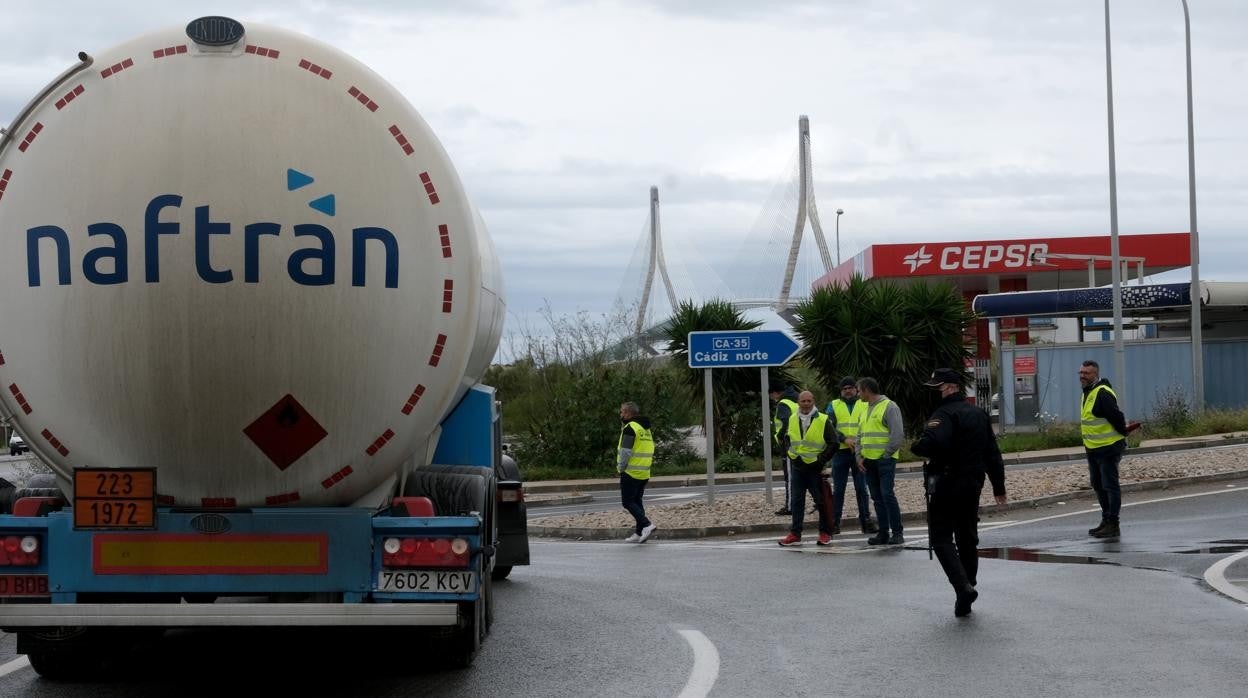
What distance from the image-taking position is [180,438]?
6664 mm

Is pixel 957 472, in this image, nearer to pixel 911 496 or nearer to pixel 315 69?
pixel 315 69

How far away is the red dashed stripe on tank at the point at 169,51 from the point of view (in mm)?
6676

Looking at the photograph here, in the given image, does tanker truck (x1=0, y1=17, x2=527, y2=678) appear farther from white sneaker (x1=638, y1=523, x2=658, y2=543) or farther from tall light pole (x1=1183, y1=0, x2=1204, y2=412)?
tall light pole (x1=1183, y1=0, x2=1204, y2=412)

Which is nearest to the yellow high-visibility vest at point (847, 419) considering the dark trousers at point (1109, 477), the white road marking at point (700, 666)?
the dark trousers at point (1109, 477)

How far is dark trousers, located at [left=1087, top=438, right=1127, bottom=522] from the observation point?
14742 millimetres

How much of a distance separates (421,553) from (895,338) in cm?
2543

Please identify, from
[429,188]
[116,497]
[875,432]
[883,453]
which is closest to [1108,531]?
[883,453]

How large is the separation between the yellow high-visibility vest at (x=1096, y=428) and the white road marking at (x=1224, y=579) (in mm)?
2200

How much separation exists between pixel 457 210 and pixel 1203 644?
16.1 feet

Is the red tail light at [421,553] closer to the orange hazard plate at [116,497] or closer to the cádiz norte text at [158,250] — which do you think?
the orange hazard plate at [116,497]

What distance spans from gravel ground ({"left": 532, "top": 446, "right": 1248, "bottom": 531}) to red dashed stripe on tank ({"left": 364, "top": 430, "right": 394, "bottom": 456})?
11.3 m

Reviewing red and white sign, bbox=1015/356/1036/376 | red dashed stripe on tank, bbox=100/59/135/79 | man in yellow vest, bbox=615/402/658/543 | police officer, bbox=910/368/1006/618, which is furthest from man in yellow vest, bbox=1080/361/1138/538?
red and white sign, bbox=1015/356/1036/376

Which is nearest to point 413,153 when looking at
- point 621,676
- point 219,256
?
point 219,256

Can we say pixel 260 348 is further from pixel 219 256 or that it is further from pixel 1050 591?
pixel 1050 591
